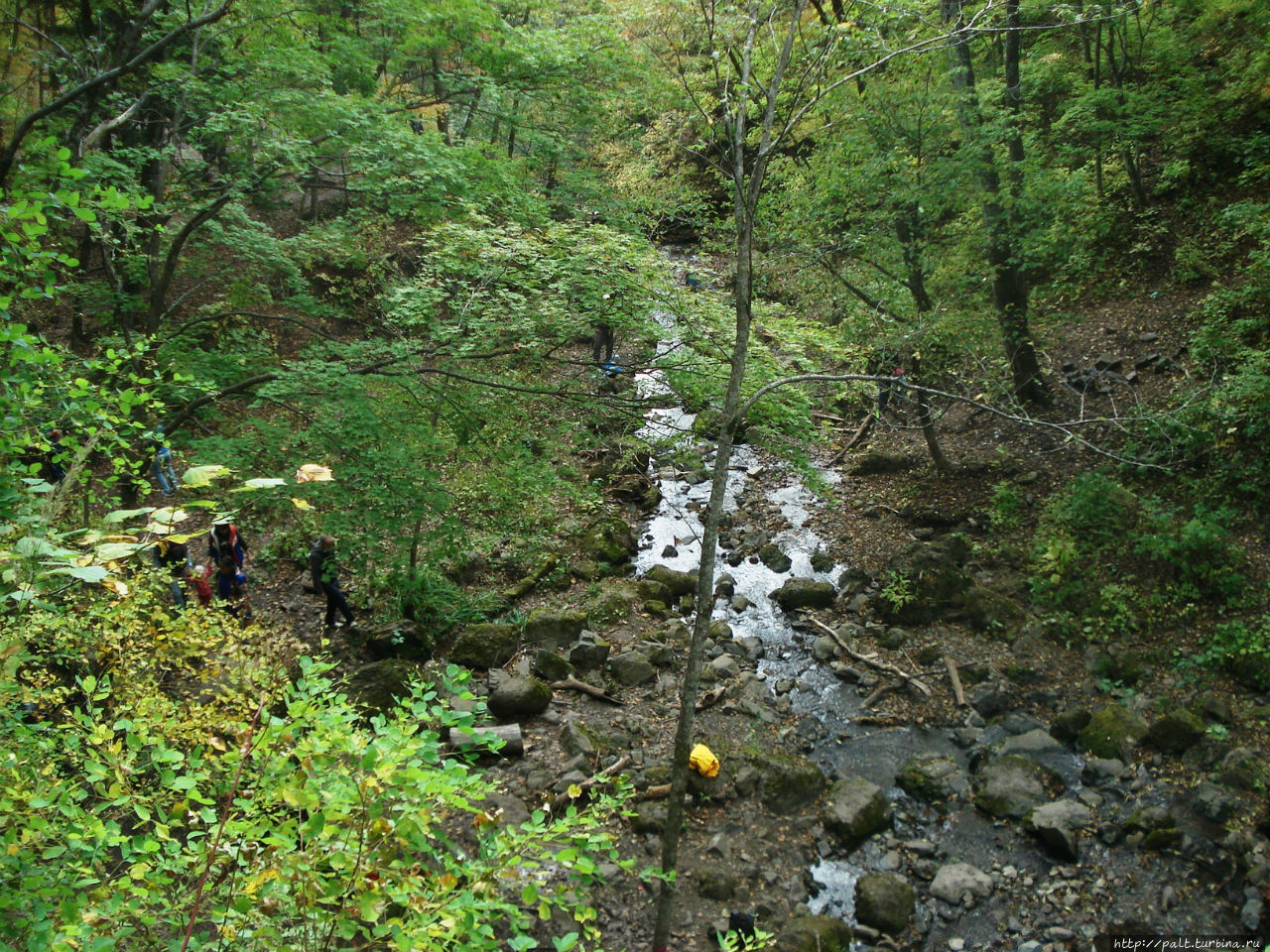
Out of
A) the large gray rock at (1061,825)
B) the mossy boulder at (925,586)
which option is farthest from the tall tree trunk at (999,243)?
the large gray rock at (1061,825)

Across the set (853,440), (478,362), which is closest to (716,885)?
(478,362)

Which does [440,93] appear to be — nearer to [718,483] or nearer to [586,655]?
[586,655]

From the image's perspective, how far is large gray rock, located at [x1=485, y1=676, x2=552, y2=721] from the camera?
8625 millimetres

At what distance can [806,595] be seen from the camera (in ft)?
39.0

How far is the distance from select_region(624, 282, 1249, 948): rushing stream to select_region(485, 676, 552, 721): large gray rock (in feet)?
9.17

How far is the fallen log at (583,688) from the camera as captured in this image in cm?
925

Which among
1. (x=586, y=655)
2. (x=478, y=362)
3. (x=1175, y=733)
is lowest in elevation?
(x=586, y=655)

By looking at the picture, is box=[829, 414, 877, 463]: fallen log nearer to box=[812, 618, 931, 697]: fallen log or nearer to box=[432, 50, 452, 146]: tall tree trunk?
box=[812, 618, 931, 697]: fallen log

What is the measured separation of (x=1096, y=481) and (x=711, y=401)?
22.0 ft

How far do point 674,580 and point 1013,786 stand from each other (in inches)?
235

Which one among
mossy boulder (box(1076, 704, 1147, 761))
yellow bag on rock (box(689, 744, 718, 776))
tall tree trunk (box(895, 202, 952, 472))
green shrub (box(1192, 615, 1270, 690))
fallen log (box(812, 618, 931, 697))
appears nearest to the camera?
yellow bag on rock (box(689, 744, 718, 776))

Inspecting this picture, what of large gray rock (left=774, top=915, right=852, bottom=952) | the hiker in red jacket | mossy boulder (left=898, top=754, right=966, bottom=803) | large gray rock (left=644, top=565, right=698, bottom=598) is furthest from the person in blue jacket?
mossy boulder (left=898, top=754, right=966, bottom=803)

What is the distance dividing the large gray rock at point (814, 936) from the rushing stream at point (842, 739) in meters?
0.40

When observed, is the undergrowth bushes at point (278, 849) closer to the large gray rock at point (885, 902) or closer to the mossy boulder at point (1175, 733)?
the large gray rock at point (885, 902)
